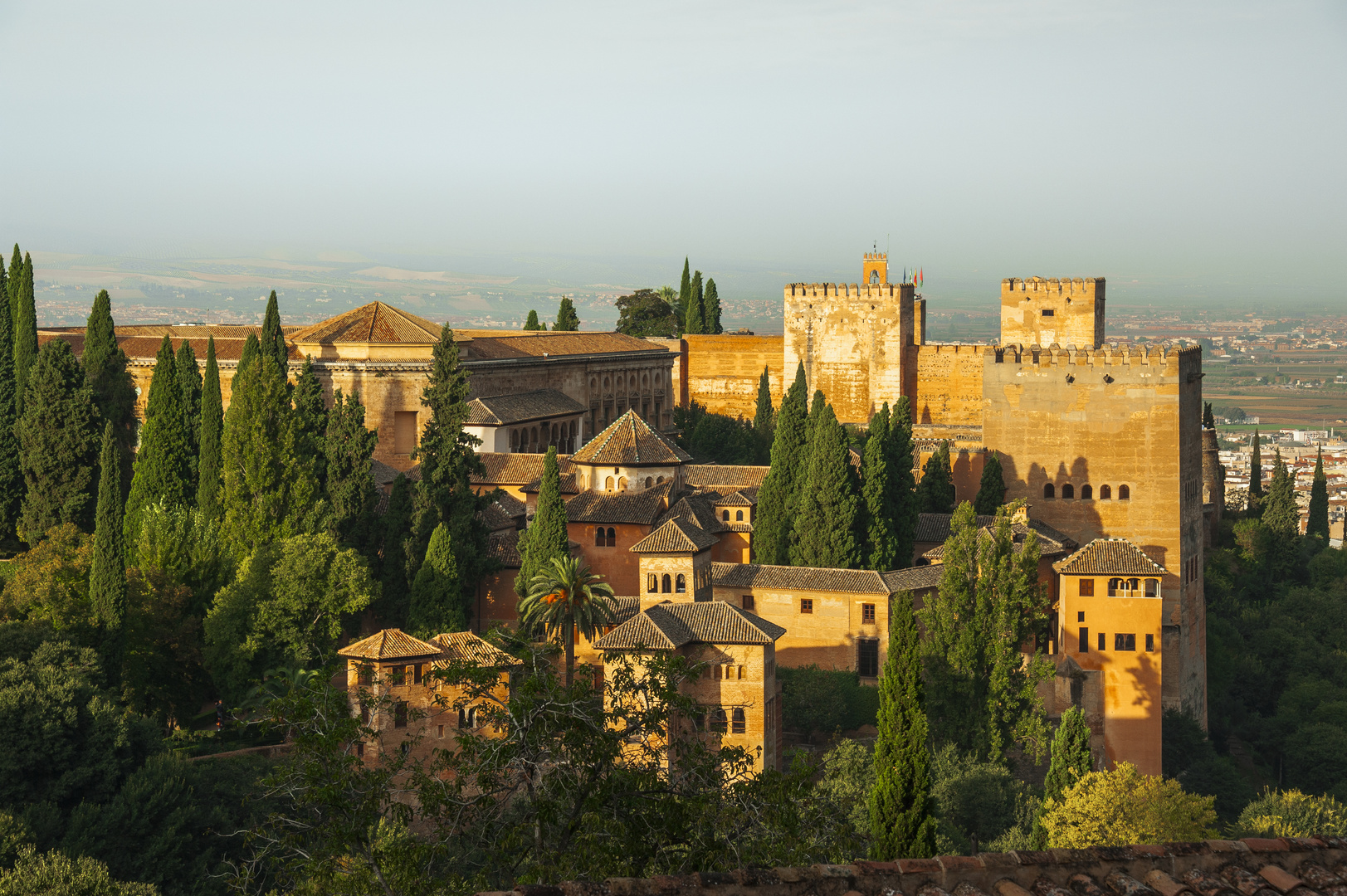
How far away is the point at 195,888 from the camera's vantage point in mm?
24078

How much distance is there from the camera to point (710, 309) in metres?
70.4

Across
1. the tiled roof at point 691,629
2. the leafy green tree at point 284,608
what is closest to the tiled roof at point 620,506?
the leafy green tree at point 284,608

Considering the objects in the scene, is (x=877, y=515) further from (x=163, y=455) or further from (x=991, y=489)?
(x=163, y=455)

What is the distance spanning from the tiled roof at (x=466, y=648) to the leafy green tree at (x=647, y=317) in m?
42.1

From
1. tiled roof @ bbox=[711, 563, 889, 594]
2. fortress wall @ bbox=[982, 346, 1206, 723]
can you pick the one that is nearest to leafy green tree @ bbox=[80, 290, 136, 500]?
tiled roof @ bbox=[711, 563, 889, 594]

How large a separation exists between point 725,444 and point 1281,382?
399 feet

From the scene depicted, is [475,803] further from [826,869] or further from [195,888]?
[195,888]

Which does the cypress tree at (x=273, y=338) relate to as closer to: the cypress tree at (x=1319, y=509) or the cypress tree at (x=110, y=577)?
the cypress tree at (x=110, y=577)

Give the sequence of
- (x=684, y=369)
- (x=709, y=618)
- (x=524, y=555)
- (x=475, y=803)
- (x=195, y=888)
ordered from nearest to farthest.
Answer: (x=475, y=803) < (x=195, y=888) < (x=709, y=618) < (x=524, y=555) < (x=684, y=369)

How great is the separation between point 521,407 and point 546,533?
14.7m

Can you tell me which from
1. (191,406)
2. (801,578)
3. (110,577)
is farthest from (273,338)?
(801,578)

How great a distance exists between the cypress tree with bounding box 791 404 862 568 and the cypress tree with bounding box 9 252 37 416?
1785 centimetres

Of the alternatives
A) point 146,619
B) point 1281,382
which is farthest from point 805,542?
point 1281,382

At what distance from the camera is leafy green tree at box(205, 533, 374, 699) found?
30203 mm
